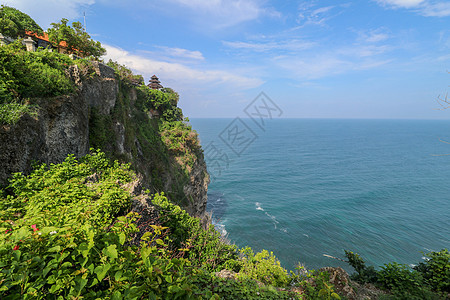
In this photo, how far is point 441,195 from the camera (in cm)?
4203

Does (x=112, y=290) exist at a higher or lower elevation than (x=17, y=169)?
lower

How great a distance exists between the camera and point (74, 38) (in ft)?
58.1

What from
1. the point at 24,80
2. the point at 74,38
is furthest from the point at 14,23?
the point at 24,80

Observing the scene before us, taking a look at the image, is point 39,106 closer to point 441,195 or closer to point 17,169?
point 17,169

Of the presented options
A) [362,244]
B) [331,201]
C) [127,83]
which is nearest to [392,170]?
[331,201]

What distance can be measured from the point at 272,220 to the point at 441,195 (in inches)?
1566

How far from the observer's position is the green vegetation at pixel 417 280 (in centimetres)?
689

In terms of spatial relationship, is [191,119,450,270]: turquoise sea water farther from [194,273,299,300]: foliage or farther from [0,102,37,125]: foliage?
[0,102,37,125]: foliage

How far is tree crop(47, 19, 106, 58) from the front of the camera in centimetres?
1705

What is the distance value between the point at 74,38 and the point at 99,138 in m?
11.4

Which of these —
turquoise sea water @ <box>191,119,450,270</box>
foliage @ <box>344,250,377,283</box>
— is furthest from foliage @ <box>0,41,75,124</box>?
turquoise sea water @ <box>191,119,450,270</box>

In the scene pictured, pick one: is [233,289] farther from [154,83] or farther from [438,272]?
[154,83]

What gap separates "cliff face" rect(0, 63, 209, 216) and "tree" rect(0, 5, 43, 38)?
13318 mm

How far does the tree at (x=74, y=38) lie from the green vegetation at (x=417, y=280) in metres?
26.8
